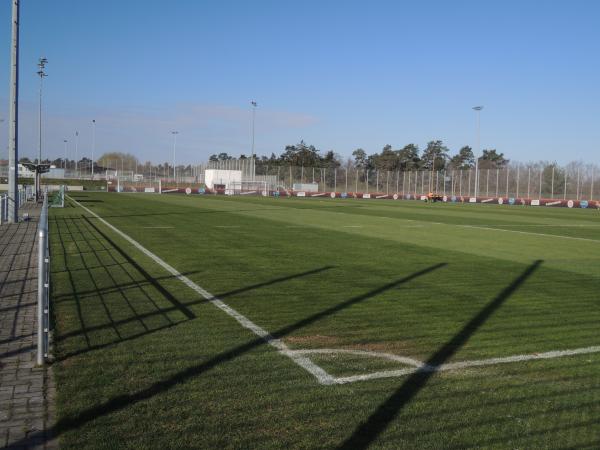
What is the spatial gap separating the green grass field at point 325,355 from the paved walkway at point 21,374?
152 millimetres

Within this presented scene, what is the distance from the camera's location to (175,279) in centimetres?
980

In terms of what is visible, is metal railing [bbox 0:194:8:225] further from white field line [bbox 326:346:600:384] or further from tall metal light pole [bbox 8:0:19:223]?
white field line [bbox 326:346:600:384]

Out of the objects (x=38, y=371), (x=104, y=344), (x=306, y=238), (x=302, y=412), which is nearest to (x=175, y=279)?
(x=104, y=344)

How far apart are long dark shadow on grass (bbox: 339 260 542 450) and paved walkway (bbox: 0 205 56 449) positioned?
6.44 ft

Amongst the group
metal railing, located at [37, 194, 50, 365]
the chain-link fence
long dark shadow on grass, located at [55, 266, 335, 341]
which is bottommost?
long dark shadow on grass, located at [55, 266, 335, 341]

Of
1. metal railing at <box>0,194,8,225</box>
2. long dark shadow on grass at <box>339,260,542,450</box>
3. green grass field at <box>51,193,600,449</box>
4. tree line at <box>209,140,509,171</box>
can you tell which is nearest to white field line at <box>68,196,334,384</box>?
green grass field at <box>51,193,600,449</box>

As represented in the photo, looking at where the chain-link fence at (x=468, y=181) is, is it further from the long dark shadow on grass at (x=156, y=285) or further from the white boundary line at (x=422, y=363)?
the white boundary line at (x=422, y=363)

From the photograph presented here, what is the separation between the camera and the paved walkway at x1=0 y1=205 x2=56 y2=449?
3869 millimetres

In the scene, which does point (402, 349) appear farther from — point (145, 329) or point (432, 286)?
point (432, 286)

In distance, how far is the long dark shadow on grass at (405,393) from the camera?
3887 mm

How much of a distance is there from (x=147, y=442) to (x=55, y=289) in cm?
567

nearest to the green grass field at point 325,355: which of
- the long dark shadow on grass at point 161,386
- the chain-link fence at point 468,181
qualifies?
the long dark shadow on grass at point 161,386

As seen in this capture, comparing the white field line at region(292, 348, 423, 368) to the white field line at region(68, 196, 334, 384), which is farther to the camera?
the white field line at region(292, 348, 423, 368)

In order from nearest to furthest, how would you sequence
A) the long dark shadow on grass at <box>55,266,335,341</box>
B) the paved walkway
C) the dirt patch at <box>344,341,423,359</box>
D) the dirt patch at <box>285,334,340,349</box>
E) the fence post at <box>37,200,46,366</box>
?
1. the paved walkway
2. the fence post at <box>37,200,46,366</box>
3. the dirt patch at <box>344,341,423,359</box>
4. the dirt patch at <box>285,334,340,349</box>
5. the long dark shadow on grass at <box>55,266,335,341</box>
